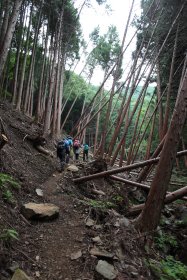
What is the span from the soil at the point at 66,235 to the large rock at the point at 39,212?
0.10 m

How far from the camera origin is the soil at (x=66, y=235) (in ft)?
10.9

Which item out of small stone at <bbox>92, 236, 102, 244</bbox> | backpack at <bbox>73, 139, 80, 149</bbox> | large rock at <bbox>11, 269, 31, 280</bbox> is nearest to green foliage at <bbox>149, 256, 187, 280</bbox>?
small stone at <bbox>92, 236, 102, 244</bbox>

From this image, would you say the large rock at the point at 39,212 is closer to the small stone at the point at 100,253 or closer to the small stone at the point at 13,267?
the small stone at the point at 100,253

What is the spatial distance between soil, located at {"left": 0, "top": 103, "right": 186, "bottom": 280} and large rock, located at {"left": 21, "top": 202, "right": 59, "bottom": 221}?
10 cm

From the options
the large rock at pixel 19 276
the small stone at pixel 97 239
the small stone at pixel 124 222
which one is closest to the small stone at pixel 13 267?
the large rock at pixel 19 276

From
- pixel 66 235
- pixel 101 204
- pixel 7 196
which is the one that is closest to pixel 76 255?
pixel 66 235

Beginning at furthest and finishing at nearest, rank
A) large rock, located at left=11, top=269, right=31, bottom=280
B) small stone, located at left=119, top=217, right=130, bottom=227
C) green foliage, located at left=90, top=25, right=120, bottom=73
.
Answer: green foliage, located at left=90, top=25, right=120, bottom=73 → small stone, located at left=119, top=217, right=130, bottom=227 → large rock, located at left=11, top=269, right=31, bottom=280

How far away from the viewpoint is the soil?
3309mm

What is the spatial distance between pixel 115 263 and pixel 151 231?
3.53 feet

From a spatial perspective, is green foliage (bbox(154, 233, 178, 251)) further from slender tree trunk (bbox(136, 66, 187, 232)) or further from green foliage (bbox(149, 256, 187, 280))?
slender tree trunk (bbox(136, 66, 187, 232))

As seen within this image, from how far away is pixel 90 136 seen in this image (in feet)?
130

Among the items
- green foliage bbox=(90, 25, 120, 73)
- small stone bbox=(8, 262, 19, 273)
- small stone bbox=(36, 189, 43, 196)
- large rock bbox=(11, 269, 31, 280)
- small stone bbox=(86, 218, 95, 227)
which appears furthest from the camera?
green foliage bbox=(90, 25, 120, 73)

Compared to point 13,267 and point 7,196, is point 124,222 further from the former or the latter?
point 13,267

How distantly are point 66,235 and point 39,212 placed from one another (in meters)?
0.66
